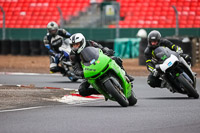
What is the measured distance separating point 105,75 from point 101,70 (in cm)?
19

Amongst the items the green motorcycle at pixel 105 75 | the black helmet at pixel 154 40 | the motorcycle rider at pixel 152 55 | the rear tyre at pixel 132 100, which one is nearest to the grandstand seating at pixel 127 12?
the motorcycle rider at pixel 152 55

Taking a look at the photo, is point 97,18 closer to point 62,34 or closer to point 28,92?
point 62,34

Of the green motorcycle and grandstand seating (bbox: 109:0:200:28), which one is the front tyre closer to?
the green motorcycle

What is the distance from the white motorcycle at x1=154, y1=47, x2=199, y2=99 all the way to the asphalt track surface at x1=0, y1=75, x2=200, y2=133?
0.77ft

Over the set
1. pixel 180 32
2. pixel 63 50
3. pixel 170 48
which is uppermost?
pixel 170 48

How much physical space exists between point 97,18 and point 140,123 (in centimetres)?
2691

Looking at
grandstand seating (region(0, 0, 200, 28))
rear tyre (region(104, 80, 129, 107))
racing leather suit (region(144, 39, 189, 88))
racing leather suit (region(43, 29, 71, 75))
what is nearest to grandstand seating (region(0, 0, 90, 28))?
grandstand seating (region(0, 0, 200, 28))

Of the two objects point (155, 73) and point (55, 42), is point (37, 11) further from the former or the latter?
point (155, 73)

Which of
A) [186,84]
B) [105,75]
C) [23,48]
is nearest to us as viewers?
[105,75]

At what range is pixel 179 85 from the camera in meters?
11.6

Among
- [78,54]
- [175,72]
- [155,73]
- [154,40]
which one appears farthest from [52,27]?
[78,54]

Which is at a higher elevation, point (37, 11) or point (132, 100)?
point (132, 100)

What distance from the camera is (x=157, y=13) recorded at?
3422cm

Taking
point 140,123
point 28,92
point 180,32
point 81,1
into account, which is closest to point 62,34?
point 28,92
